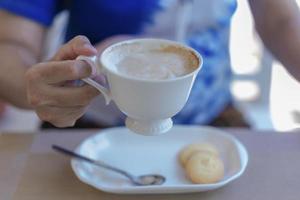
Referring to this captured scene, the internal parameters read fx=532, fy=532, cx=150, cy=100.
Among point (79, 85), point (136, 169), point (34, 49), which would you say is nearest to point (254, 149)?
point (136, 169)

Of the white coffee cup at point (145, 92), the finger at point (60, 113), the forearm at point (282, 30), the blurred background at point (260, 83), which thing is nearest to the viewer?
the white coffee cup at point (145, 92)

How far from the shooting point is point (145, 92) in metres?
0.54

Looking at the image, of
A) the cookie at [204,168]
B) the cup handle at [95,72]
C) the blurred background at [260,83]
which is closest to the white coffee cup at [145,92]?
the cup handle at [95,72]

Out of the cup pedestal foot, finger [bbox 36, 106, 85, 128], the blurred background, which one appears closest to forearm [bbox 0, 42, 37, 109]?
finger [bbox 36, 106, 85, 128]

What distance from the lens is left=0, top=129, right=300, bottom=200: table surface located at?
0.68 meters

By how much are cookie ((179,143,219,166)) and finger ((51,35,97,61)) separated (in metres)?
0.22

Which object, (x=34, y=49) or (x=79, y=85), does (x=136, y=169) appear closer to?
(x=79, y=85)

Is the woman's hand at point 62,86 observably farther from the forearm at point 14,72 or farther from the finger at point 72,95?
the forearm at point 14,72

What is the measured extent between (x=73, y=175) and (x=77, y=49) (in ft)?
0.67

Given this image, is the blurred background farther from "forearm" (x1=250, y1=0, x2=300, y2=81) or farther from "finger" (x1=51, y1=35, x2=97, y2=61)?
"finger" (x1=51, y1=35, x2=97, y2=61)

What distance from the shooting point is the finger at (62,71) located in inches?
22.6

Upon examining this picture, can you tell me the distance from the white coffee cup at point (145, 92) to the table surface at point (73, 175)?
129mm

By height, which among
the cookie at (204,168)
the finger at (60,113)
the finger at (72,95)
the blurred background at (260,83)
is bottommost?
the blurred background at (260,83)

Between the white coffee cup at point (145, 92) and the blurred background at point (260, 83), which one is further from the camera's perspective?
the blurred background at point (260, 83)
